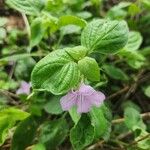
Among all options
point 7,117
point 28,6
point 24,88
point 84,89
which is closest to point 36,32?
point 28,6

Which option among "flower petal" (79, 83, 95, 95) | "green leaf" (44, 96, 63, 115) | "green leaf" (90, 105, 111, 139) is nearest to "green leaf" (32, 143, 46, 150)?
"green leaf" (44, 96, 63, 115)

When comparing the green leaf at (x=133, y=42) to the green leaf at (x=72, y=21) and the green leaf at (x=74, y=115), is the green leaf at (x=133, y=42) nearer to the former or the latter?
the green leaf at (x=72, y=21)

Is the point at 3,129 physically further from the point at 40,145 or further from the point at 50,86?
the point at 50,86

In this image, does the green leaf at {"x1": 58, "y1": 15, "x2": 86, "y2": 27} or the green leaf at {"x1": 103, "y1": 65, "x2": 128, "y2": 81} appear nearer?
the green leaf at {"x1": 58, "y1": 15, "x2": 86, "y2": 27}

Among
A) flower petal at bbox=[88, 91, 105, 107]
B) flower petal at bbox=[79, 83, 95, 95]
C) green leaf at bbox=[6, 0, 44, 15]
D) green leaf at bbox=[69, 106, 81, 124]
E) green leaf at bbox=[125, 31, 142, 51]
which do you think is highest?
green leaf at bbox=[6, 0, 44, 15]

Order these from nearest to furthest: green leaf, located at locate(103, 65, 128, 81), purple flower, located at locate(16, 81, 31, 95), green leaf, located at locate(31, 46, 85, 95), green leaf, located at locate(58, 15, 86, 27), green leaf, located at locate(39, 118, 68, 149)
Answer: green leaf, located at locate(31, 46, 85, 95), green leaf, located at locate(58, 15, 86, 27), green leaf, located at locate(39, 118, 68, 149), purple flower, located at locate(16, 81, 31, 95), green leaf, located at locate(103, 65, 128, 81)

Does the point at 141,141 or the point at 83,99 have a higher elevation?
the point at 83,99

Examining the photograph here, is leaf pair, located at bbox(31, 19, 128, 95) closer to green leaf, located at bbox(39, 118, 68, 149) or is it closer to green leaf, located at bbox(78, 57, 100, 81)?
green leaf, located at bbox(78, 57, 100, 81)

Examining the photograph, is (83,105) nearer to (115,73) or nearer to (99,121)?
(99,121)
